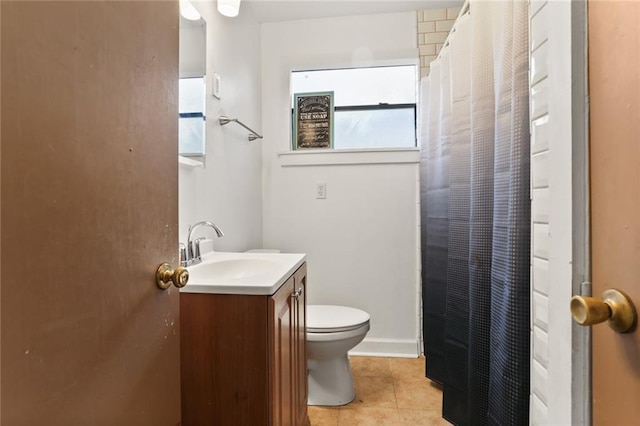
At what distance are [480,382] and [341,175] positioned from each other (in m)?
1.53

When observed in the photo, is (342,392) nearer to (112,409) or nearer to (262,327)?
(262,327)

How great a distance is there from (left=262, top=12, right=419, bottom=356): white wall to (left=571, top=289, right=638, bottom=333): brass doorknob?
76.0 inches

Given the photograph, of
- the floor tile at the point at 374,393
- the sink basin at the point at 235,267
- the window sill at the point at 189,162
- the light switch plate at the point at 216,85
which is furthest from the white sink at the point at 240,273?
the floor tile at the point at 374,393

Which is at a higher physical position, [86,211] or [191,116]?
[191,116]

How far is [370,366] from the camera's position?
222 centimetres

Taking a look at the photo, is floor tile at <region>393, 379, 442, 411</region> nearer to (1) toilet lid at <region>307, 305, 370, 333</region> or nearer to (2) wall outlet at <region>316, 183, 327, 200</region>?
(1) toilet lid at <region>307, 305, 370, 333</region>

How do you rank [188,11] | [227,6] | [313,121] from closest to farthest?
[188,11] < [227,6] < [313,121]

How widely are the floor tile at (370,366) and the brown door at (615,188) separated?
1773 millimetres

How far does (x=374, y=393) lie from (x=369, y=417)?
0.74ft

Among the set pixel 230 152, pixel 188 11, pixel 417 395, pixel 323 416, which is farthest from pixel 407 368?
pixel 188 11

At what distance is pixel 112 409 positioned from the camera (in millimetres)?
542

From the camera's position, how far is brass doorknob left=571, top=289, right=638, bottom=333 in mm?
426

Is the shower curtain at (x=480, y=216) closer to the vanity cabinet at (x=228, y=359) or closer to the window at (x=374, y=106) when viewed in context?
the window at (x=374, y=106)

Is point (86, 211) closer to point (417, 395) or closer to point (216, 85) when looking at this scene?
point (216, 85)
